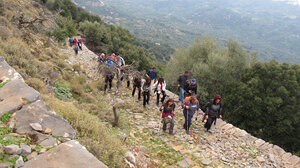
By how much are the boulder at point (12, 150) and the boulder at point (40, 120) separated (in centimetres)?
55

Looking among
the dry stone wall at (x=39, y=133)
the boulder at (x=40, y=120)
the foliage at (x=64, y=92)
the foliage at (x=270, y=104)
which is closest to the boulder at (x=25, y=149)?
the dry stone wall at (x=39, y=133)

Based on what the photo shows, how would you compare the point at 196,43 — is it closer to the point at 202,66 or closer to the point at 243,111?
the point at 202,66

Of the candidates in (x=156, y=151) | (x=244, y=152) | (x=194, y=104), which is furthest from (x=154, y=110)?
(x=244, y=152)

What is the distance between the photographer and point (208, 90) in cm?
2000

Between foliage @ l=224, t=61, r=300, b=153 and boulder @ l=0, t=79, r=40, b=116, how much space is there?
634 inches

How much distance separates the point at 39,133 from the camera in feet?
11.9

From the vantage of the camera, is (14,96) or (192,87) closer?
(14,96)

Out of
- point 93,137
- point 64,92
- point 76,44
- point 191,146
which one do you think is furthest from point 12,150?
point 76,44

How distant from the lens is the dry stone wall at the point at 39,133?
10.00ft

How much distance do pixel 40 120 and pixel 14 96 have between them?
107 centimetres

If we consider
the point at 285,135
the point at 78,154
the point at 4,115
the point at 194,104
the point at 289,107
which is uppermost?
the point at 4,115

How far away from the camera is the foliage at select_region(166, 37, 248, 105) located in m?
19.8

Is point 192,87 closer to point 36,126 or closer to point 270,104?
point 36,126

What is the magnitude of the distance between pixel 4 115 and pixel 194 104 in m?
6.33
